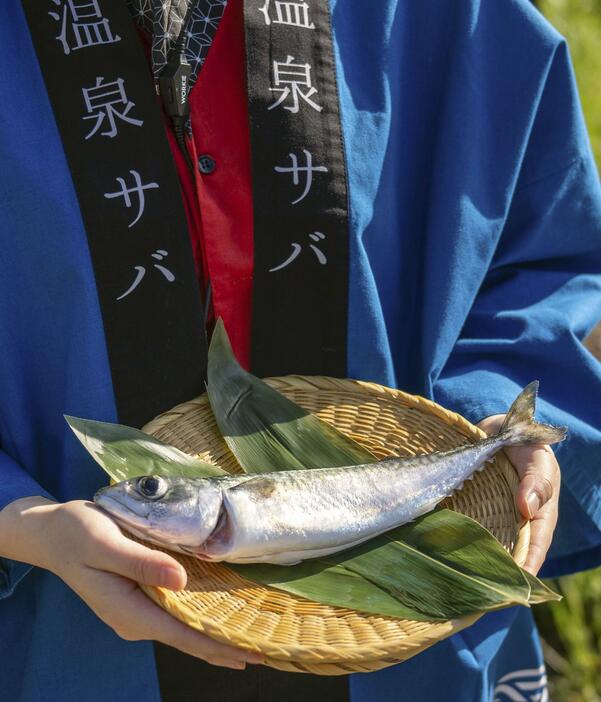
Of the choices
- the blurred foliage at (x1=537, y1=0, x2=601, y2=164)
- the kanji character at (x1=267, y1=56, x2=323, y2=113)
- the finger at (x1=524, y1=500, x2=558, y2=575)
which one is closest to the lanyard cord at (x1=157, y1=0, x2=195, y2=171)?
the kanji character at (x1=267, y1=56, x2=323, y2=113)

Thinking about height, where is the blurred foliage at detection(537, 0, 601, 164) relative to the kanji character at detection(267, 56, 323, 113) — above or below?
below

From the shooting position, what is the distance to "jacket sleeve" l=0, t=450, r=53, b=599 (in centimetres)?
125

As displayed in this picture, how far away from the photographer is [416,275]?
1.54m

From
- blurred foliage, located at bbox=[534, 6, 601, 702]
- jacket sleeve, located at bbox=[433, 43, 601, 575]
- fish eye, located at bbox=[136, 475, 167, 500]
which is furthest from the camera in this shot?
blurred foliage, located at bbox=[534, 6, 601, 702]

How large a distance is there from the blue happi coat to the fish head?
0.55 ft

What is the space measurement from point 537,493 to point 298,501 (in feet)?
1.12

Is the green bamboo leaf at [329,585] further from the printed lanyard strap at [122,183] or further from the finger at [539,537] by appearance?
the printed lanyard strap at [122,183]

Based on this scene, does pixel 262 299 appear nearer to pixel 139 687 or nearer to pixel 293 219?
pixel 293 219

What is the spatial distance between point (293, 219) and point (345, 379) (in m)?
0.27

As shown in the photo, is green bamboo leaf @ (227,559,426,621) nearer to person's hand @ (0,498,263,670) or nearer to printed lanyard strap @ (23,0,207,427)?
person's hand @ (0,498,263,670)

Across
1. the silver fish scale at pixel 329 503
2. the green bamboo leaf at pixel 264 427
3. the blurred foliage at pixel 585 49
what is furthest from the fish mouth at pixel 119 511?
the blurred foliage at pixel 585 49

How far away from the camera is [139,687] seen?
1.35 m

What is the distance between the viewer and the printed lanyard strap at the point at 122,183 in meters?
1.27

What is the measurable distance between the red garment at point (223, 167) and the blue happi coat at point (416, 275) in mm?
163
